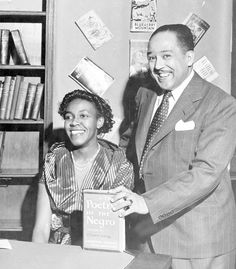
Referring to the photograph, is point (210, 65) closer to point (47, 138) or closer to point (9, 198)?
point (47, 138)

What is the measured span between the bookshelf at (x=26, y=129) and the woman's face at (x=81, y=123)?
34.1 inches

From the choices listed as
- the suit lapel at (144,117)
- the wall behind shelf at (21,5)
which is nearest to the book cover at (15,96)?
the wall behind shelf at (21,5)

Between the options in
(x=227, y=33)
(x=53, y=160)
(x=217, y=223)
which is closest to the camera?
(x=217, y=223)

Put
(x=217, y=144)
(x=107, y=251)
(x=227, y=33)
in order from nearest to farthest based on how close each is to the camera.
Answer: (x=107, y=251)
(x=217, y=144)
(x=227, y=33)

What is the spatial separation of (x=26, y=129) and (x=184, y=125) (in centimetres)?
178

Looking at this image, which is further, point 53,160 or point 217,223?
point 53,160

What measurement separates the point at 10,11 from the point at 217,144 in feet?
6.36

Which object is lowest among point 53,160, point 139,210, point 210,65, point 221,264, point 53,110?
point 221,264

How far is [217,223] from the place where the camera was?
7.09 feet

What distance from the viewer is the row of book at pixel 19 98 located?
331 centimetres

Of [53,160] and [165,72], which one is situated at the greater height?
[165,72]

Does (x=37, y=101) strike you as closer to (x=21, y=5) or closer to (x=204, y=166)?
(x=21, y=5)

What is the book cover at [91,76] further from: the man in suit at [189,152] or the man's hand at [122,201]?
the man's hand at [122,201]

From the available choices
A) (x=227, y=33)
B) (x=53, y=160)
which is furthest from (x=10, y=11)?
(x=227, y=33)
